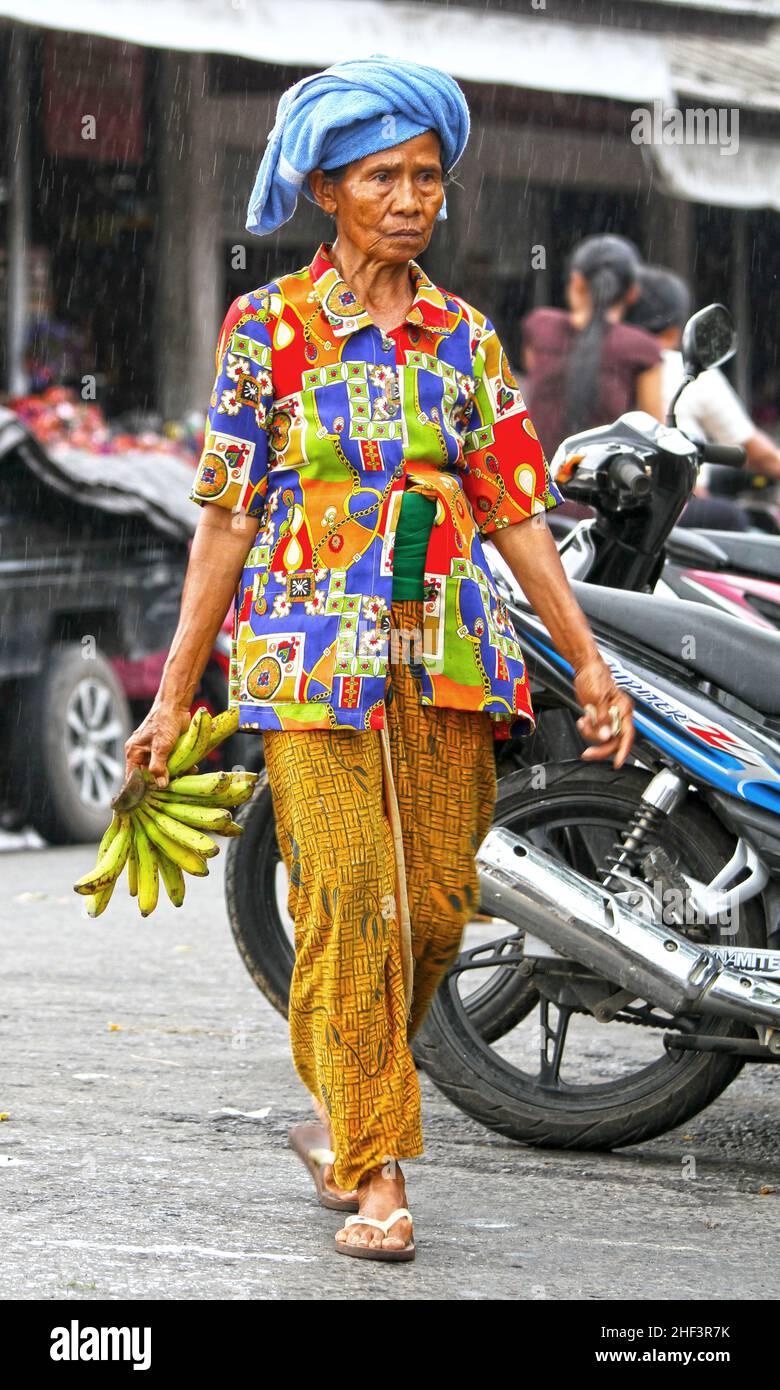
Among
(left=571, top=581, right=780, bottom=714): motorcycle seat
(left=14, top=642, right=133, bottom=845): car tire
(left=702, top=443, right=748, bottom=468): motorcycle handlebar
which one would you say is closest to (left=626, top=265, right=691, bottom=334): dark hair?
(left=14, top=642, right=133, bottom=845): car tire

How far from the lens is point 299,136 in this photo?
3.84 metres

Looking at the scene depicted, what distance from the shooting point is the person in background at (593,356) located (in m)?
8.36

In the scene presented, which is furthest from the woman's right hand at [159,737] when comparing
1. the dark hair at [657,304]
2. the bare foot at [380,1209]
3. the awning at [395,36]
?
the awning at [395,36]

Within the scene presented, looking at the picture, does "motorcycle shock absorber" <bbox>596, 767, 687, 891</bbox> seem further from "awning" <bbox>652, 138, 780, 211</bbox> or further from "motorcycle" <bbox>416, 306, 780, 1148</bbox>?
"awning" <bbox>652, 138, 780, 211</bbox>

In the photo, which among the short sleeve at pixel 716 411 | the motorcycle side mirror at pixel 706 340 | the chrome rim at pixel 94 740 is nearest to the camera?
the motorcycle side mirror at pixel 706 340

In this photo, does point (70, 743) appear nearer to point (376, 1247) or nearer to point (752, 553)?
point (752, 553)

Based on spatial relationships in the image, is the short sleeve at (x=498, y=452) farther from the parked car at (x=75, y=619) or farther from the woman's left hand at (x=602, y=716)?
the parked car at (x=75, y=619)

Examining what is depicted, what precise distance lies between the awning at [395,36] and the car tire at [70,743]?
9.37 ft

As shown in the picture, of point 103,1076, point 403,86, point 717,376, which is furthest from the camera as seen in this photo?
point 717,376

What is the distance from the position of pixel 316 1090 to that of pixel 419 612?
2.74ft

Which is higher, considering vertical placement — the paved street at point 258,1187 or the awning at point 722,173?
the awning at point 722,173

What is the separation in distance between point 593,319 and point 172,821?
485 cm
